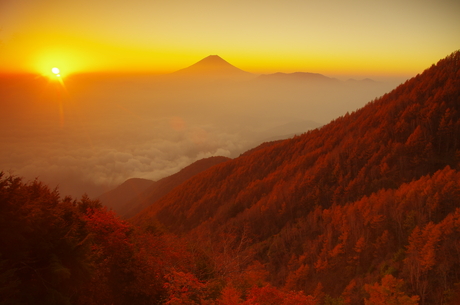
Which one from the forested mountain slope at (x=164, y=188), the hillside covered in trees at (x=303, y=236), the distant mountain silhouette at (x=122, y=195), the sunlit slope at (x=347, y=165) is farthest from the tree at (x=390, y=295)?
the distant mountain silhouette at (x=122, y=195)

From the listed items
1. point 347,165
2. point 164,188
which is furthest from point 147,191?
point 347,165

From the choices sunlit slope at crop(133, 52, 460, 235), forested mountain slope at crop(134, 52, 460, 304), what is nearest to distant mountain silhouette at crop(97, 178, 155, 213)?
forested mountain slope at crop(134, 52, 460, 304)

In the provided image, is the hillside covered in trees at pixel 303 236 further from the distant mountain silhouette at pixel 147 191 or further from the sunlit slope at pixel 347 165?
the distant mountain silhouette at pixel 147 191

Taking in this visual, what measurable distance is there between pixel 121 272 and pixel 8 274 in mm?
7949

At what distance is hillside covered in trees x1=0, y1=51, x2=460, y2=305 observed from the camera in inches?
569

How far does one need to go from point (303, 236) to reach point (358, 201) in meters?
11.3

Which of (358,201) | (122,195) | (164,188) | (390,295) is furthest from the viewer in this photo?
(122,195)

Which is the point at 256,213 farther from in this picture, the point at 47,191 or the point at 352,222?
the point at 47,191

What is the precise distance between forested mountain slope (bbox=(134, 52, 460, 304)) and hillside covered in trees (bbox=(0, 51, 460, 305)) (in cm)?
22

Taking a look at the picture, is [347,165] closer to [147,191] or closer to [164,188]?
[164,188]

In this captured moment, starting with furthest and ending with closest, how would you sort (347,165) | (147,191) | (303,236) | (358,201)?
(147,191) < (347,165) < (303,236) < (358,201)

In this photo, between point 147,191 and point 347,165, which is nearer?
point 347,165

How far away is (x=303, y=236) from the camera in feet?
149

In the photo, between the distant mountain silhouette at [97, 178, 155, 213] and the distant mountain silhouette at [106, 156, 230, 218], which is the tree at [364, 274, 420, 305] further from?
the distant mountain silhouette at [97, 178, 155, 213]
